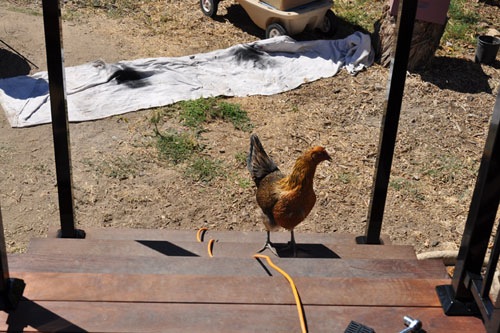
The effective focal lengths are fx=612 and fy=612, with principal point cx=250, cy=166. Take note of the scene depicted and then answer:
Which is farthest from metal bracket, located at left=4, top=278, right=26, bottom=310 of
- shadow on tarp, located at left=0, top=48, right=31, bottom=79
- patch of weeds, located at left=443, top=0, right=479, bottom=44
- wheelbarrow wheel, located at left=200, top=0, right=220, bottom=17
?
patch of weeds, located at left=443, top=0, right=479, bottom=44

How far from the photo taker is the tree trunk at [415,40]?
662 cm

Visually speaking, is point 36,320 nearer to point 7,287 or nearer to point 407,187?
point 7,287

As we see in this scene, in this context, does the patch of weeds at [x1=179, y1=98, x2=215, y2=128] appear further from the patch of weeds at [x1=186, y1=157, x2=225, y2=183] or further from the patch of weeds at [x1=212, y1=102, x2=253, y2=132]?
the patch of weeds at [x1=186, y1=157, x2=225, y2=183]

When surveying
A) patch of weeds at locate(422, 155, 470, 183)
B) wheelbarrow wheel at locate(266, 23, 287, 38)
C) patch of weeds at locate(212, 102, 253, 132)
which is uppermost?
wheelbarrow wheel at locate(266, 23, 287, 38)

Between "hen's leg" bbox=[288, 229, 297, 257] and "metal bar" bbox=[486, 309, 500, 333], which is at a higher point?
"metal bar" bbox=[486, 309, 500, 333]

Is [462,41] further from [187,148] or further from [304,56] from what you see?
[187,148]

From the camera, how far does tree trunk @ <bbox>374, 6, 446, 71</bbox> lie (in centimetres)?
662

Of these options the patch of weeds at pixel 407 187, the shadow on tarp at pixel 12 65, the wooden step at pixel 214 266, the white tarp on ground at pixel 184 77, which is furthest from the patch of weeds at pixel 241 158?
the wooden step at pixel 214 266

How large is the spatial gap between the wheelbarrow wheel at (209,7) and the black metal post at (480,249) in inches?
246

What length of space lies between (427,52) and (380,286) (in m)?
4.97

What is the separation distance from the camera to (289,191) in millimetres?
3527

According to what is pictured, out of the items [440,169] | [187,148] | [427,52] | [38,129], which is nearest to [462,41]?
[427,52]

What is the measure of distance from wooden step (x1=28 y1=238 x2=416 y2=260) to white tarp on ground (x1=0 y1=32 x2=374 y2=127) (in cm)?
308

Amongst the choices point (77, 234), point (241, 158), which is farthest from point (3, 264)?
point (241, 158)
